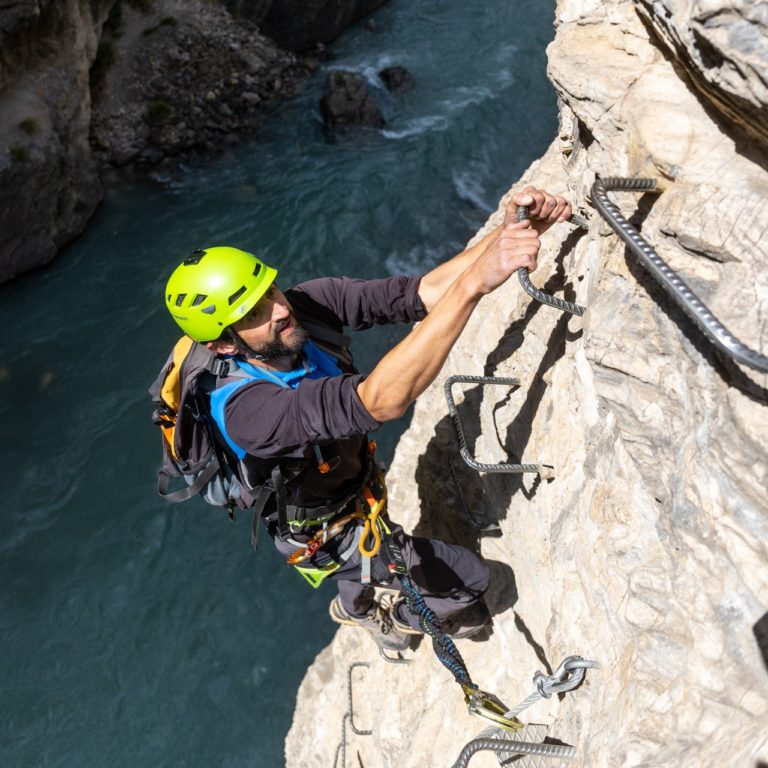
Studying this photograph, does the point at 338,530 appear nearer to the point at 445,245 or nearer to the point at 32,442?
the point at 32,442

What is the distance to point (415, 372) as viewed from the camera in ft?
9.60

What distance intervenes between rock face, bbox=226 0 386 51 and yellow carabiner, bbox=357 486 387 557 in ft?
54.8

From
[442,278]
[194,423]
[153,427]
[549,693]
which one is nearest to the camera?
[549,693]

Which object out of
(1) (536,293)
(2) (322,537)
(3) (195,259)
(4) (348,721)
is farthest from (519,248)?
(4) (348,721)

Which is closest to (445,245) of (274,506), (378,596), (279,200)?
(279,200)

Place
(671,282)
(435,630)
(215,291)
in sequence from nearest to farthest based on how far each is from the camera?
(671,282) < (215,291) < (435,630)

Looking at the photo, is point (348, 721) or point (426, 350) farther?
point (348, 721)

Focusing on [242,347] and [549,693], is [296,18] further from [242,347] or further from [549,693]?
[549,693]

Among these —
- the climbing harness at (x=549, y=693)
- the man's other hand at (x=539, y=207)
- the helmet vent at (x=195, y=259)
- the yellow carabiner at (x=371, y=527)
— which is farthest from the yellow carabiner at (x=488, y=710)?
the helmet vent at (x=195, y=259)

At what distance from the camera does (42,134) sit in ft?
41.6

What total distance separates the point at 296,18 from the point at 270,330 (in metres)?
17.2

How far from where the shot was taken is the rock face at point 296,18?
59.0ft

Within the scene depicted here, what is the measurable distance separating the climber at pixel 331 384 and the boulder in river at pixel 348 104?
12387 mm

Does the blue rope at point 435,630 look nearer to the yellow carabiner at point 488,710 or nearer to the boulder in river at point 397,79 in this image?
the yellow carabiner at point 488,710
